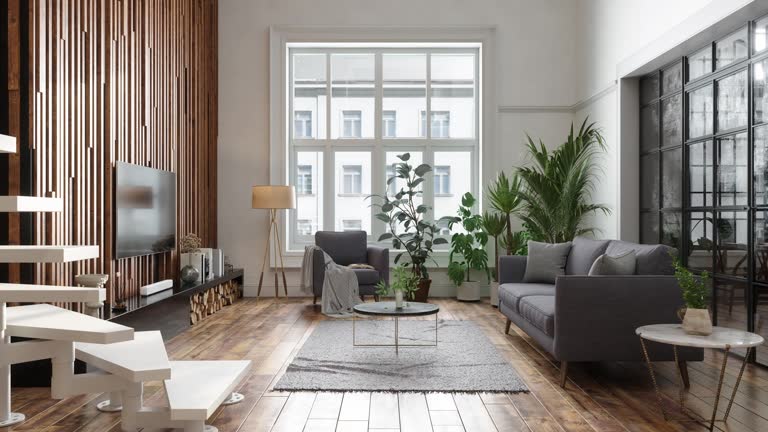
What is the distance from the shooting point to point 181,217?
6664mm

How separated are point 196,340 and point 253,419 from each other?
7.29ft

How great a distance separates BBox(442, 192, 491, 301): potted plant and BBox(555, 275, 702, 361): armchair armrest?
392 cm

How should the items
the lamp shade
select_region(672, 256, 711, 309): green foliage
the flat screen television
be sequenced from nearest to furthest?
select_region(672, 256, 711, 309): green foliage, the flat screen television, the lamp shade

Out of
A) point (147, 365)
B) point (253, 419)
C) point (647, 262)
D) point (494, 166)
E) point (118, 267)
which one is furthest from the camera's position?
point (494, 166)

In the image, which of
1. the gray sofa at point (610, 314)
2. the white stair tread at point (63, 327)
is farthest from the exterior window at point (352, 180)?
the white stair tread at point (63, 327)

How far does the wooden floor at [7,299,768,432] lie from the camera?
305 centimetres

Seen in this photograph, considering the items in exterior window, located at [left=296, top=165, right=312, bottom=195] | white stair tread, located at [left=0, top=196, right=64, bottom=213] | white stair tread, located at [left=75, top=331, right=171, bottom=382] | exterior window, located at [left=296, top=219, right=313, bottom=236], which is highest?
exterior window, located at [left=296, top=165, right=312, bottom=195]

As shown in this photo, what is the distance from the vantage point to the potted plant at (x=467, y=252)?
770cm

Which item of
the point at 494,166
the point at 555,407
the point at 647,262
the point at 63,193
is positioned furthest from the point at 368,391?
the point at 494,166

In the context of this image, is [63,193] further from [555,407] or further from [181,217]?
[555,407]

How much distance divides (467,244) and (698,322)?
467cm

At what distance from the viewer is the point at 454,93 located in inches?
329

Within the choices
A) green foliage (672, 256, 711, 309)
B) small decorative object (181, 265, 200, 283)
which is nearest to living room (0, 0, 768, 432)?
green foliage (672, 256, 711, 309)

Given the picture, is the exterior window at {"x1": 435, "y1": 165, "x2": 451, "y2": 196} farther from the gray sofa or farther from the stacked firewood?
the gray sofa
